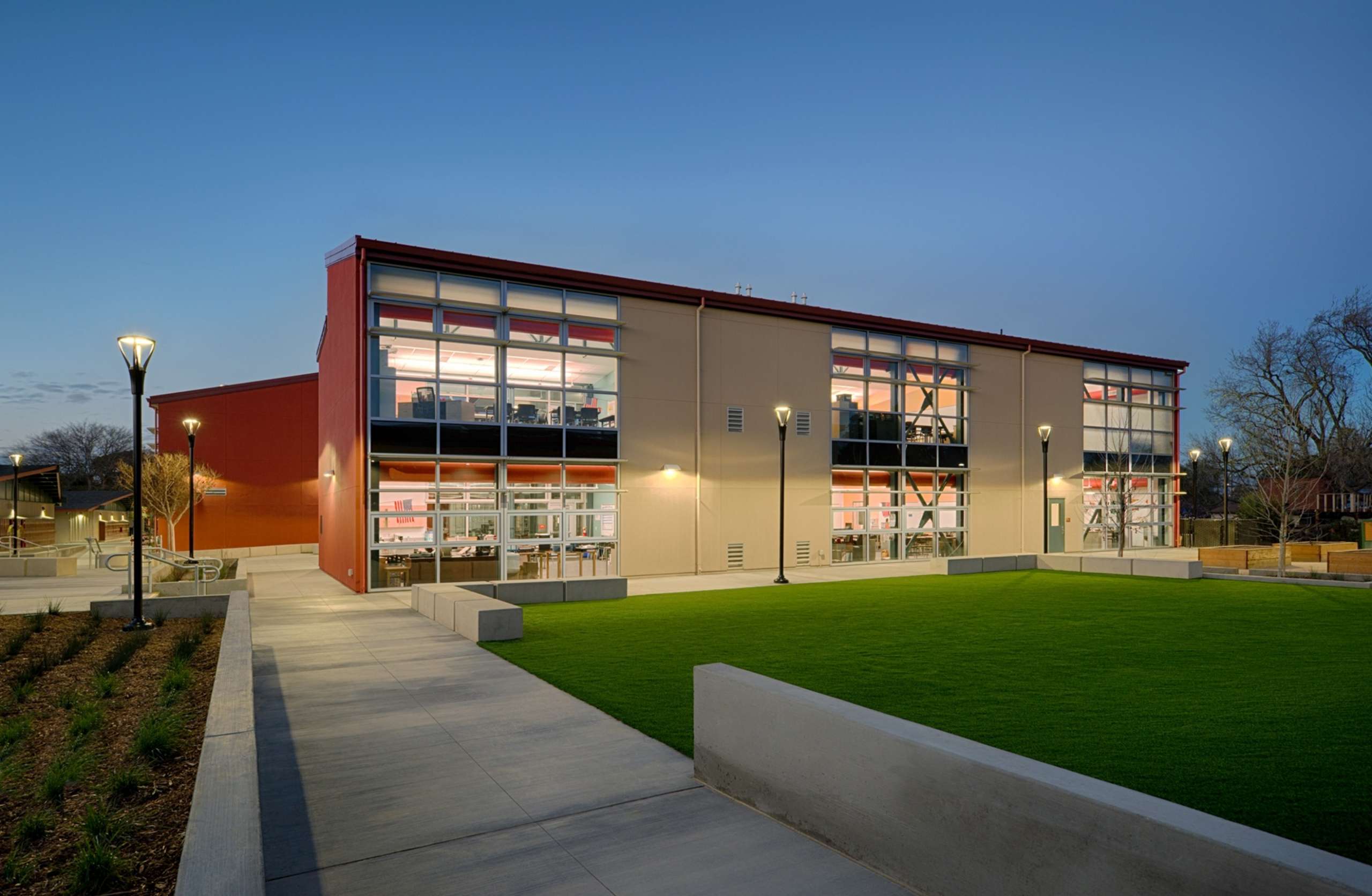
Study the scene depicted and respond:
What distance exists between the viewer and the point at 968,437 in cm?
3186

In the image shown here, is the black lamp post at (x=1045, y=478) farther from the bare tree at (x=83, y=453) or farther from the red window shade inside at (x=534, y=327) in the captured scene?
the bare tree at (x=83, y=453)

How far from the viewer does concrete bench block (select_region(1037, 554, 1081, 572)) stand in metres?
25.6

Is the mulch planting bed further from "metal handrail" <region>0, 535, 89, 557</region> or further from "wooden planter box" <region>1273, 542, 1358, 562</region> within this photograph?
"wooden planter box" <region>1273, 542, 1358, 562</region>

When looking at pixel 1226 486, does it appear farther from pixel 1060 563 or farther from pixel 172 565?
pixel 172 565

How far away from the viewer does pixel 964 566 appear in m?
24.8

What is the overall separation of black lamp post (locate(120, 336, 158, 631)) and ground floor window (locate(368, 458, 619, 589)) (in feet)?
23.4

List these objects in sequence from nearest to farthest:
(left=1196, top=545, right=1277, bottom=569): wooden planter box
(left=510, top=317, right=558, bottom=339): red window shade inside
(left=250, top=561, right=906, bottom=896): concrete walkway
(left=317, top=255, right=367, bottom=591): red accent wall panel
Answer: (left=250, top=561, right=906, bottom=896): concrete walkway, (left=317, top=255, right=367, bottom=591): red accent wall panel, (left=510, top=317, right=558, bottom=339): red window shade inside, (left=1196, top=545, right=1277, bottom=569): wooden planter box

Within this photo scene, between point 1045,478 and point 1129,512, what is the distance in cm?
1138

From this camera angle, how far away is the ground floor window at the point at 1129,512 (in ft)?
117

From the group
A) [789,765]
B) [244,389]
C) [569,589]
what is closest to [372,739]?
[789,765]

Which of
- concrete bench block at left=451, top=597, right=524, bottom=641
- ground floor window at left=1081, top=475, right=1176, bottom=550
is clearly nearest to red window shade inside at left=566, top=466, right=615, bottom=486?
concrete bench block at left=451, top=597, right=524, bottom=641

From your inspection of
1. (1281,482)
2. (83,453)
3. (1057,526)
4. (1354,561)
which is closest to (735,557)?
(1057,526)

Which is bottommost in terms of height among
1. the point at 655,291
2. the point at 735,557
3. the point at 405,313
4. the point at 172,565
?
the point at 735,557

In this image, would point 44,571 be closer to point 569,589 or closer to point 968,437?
point 569,589
